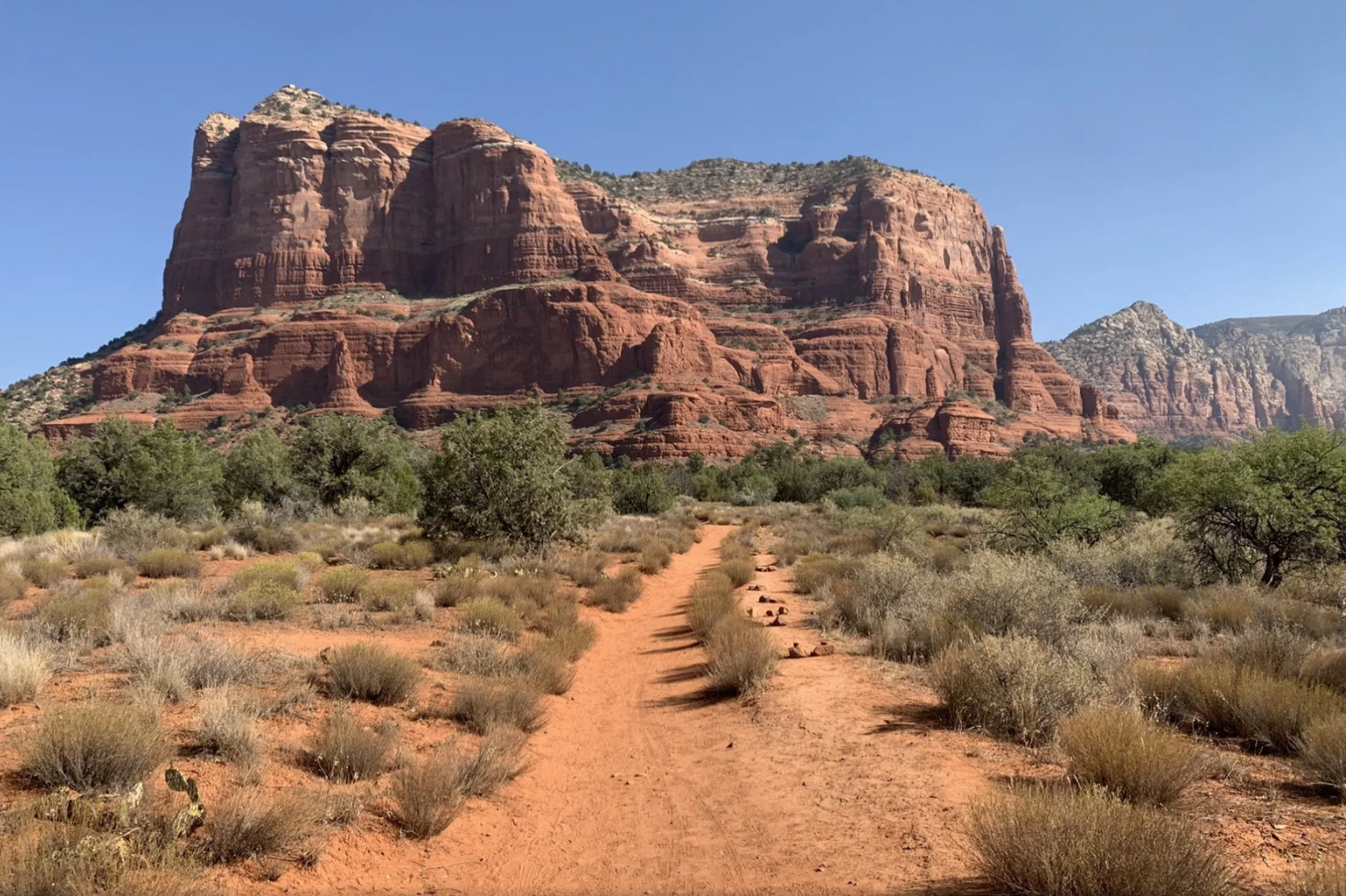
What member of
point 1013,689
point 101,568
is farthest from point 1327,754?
point 101,568

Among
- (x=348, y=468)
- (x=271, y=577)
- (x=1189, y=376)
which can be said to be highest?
(x=1189, y=376)

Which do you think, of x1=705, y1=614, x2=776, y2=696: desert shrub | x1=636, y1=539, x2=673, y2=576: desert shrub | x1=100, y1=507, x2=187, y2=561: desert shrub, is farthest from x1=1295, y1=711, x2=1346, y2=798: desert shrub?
x1=100, y1=507, x2=187, y2=561: desert shrub

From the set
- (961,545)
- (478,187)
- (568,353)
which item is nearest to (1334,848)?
(961,545)

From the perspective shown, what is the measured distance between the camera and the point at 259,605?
31.4 feet

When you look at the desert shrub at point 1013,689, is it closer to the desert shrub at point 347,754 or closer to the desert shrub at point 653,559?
the desert shrub at point 347,754

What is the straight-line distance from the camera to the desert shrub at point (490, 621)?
378 inches

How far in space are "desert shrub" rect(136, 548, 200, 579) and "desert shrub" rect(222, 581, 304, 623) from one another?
14.1ft

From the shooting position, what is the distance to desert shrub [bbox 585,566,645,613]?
1341 cm

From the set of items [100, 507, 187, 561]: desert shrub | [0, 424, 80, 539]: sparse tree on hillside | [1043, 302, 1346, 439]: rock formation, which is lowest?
[100, 507, 187, 561]: desert shrub

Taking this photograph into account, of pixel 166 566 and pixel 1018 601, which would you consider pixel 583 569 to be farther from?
pixel 1018 601

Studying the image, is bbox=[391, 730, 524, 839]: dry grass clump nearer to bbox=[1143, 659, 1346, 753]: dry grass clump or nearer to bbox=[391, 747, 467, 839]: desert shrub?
bbox=[391, 747, 467, 839]: desert shrub

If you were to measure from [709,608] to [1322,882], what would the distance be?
8798 mm

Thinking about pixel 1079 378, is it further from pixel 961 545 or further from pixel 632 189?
pixel 961 545

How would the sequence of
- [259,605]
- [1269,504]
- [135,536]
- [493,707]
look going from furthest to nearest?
[135,536], [1269,504], [259,605], [493,707]
